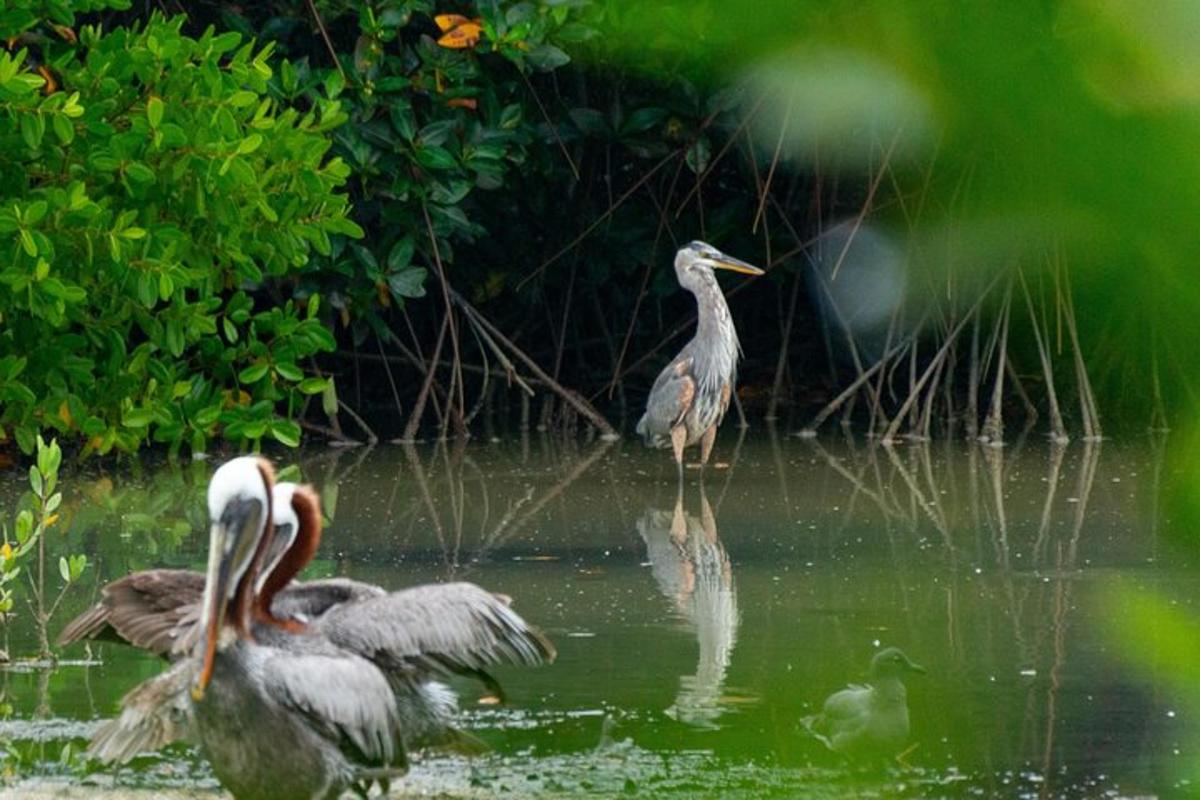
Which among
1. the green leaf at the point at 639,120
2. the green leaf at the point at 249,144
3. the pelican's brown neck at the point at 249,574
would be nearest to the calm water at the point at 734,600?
the pelican's brown neck at the point at 249,574

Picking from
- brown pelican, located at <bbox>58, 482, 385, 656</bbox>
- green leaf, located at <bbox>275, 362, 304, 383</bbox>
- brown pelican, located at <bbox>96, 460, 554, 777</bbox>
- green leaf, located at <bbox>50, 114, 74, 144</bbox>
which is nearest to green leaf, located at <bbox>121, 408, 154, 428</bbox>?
green leaf, located at <bbox>275, 362, 304, 383</bbox>

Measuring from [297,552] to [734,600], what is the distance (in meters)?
2.39

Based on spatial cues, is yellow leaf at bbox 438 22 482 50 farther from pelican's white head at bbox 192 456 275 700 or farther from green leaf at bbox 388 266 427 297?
pelican's white head at bbox 192 456 275 700

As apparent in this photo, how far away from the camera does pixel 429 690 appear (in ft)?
12.5

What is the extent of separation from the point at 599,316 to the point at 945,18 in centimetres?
1118

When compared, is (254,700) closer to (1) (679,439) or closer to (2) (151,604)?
(2) (151,604)

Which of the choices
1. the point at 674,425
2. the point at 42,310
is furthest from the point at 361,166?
the point at 42,310

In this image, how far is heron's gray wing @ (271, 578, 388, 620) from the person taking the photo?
3873 mm

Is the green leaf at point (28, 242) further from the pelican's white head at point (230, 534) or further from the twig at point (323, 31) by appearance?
the pelican's white head at point (230, 534)

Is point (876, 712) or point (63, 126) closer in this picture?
point (876, 712)

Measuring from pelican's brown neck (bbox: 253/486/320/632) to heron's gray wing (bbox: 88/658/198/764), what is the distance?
0.17 metres

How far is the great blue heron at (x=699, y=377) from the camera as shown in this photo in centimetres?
916

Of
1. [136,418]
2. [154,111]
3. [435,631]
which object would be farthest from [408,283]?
[435,631]

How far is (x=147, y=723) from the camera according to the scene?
3510mm
